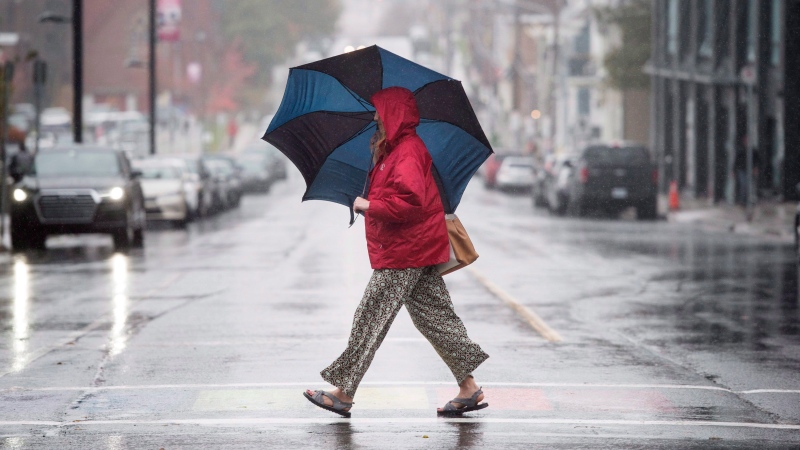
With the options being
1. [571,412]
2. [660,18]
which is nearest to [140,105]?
[660,18]

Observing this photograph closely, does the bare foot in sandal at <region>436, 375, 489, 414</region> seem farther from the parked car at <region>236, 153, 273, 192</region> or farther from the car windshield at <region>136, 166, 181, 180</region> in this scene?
the parked car at <region>236, 153, 273, 192</region>

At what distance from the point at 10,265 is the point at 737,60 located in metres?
27.5

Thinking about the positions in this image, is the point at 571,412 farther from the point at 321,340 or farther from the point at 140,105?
the point at 140,105

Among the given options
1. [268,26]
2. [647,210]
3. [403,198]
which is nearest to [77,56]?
[647,210]

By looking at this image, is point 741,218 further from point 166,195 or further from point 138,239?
point 138,239

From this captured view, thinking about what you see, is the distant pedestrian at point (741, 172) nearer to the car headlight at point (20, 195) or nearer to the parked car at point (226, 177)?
the parked car at point (226, 177)

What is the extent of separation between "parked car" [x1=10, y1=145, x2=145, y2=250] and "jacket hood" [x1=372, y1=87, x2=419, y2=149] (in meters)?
16.9

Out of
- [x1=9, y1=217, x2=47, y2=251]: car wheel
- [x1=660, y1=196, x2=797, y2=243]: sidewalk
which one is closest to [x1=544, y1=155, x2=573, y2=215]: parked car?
[x1=660, y1=196, x2=797, y2=243]: sidewalk

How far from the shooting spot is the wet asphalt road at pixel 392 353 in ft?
27.4

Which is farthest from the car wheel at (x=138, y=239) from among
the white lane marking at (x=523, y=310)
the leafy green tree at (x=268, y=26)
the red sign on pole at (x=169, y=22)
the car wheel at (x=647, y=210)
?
the leafy green tree at (x=268, y=26)

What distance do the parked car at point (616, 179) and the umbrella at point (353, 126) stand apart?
2942 cm

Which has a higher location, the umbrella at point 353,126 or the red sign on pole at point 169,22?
the red sign on pole at point 169,22

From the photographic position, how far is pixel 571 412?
8.96m

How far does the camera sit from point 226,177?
45.2 m
